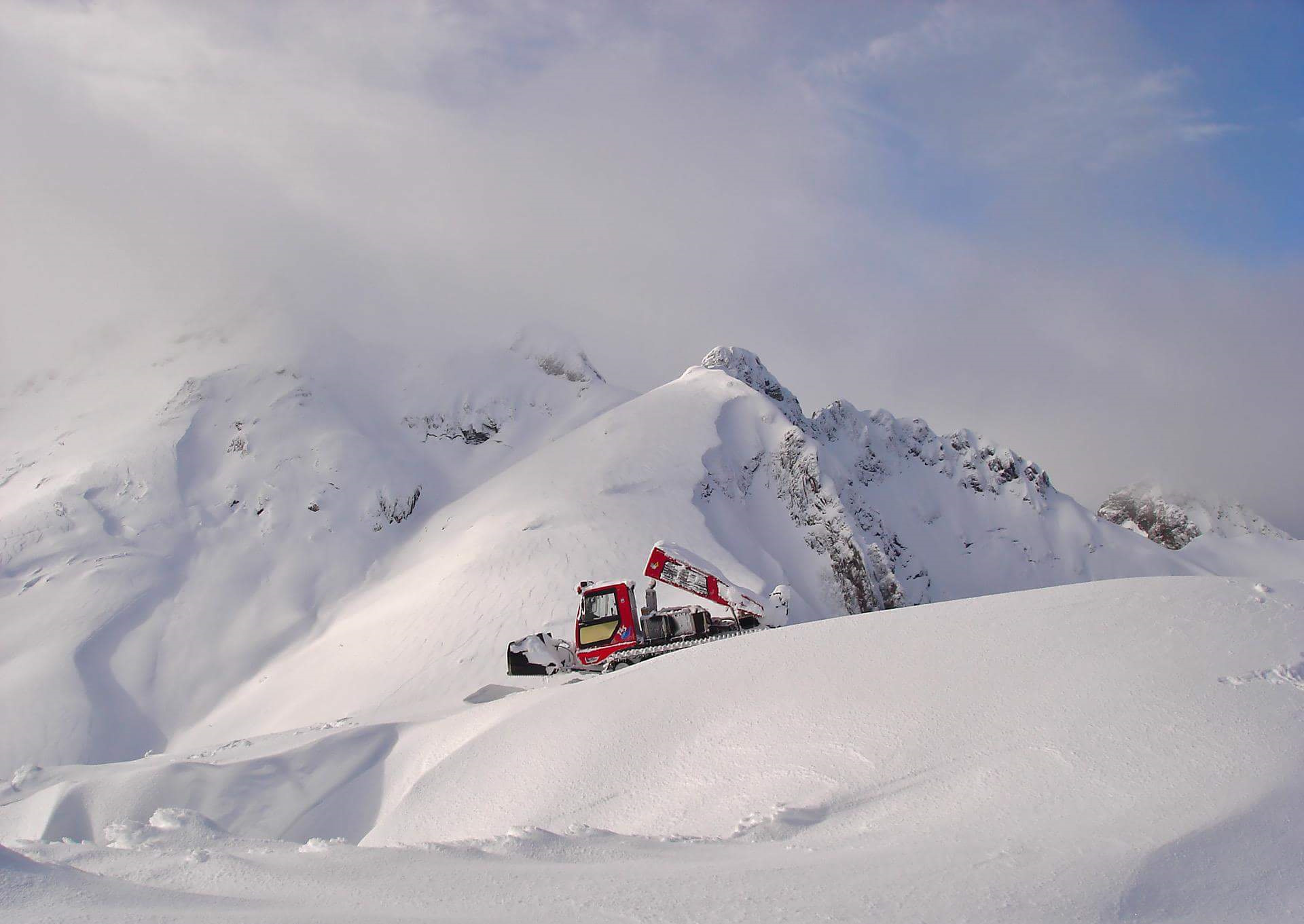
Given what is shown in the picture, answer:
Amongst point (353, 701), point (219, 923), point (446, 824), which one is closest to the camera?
point (219, 923)

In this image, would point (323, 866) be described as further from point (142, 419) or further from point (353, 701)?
point (142, 419)

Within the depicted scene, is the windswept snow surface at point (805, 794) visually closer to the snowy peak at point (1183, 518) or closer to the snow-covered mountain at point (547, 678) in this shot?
the snow-covered mountain at point (547, 678)

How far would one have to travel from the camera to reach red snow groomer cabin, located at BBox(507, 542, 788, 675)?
62.1 ft

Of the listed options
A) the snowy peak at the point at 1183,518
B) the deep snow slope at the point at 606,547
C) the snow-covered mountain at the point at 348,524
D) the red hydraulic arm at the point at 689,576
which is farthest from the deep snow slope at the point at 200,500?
the snowy peak at the point at 1183,518

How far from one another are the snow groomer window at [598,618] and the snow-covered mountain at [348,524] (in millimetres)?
3922

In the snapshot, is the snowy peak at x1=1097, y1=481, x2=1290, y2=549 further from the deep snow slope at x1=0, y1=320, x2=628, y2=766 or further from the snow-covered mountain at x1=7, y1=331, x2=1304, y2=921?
the deep snow slope at x1=0, y1=320, x2=628, y2=766

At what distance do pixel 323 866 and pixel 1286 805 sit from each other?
6673 millimetres

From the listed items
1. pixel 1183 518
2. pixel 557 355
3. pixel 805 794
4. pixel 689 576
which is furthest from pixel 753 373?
pixel 1183 518

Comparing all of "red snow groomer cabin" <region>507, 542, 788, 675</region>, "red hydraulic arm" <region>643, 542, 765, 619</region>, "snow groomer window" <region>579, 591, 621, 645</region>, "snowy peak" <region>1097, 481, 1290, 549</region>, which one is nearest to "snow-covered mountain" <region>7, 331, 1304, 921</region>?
"red snow groomer cabin" <region>507, 542, 788, 675</region>

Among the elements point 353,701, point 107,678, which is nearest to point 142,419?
point 107,678

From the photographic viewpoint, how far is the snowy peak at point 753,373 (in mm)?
66312

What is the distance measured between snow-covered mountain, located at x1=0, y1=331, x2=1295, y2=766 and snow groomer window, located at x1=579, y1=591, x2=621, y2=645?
3.92 m

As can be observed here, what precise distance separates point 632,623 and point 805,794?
11.9 metres

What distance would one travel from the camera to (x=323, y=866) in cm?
554
